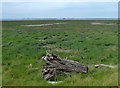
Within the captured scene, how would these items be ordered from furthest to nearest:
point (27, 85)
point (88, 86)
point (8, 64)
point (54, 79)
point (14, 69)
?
point (8, 64) < point (14, 69) < point (54, 79) < point (27, 85) < point (88, 86)

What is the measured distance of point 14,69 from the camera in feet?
27.0

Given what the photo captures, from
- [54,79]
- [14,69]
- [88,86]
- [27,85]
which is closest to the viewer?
[88,86]

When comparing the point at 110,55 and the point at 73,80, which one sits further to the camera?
the point at 110,55

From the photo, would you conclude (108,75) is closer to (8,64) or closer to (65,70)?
(65,70)

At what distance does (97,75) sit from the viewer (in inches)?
273

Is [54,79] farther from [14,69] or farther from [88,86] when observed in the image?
[14,69]

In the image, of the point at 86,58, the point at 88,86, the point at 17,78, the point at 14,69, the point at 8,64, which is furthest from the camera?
the point at 86,58

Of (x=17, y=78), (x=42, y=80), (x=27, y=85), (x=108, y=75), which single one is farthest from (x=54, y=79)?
(x=108, y=75)

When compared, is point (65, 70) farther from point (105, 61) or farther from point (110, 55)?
point (110, 55)

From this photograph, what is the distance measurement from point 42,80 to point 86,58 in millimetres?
4789

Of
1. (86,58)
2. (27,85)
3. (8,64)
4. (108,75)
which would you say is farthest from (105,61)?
(8,64)

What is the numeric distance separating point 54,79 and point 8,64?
13.8 feet

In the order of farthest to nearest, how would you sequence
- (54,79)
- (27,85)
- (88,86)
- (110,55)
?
(110,55)
(54,79)
(27,85)
(88,86)

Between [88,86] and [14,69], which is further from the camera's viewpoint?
[14,69]
